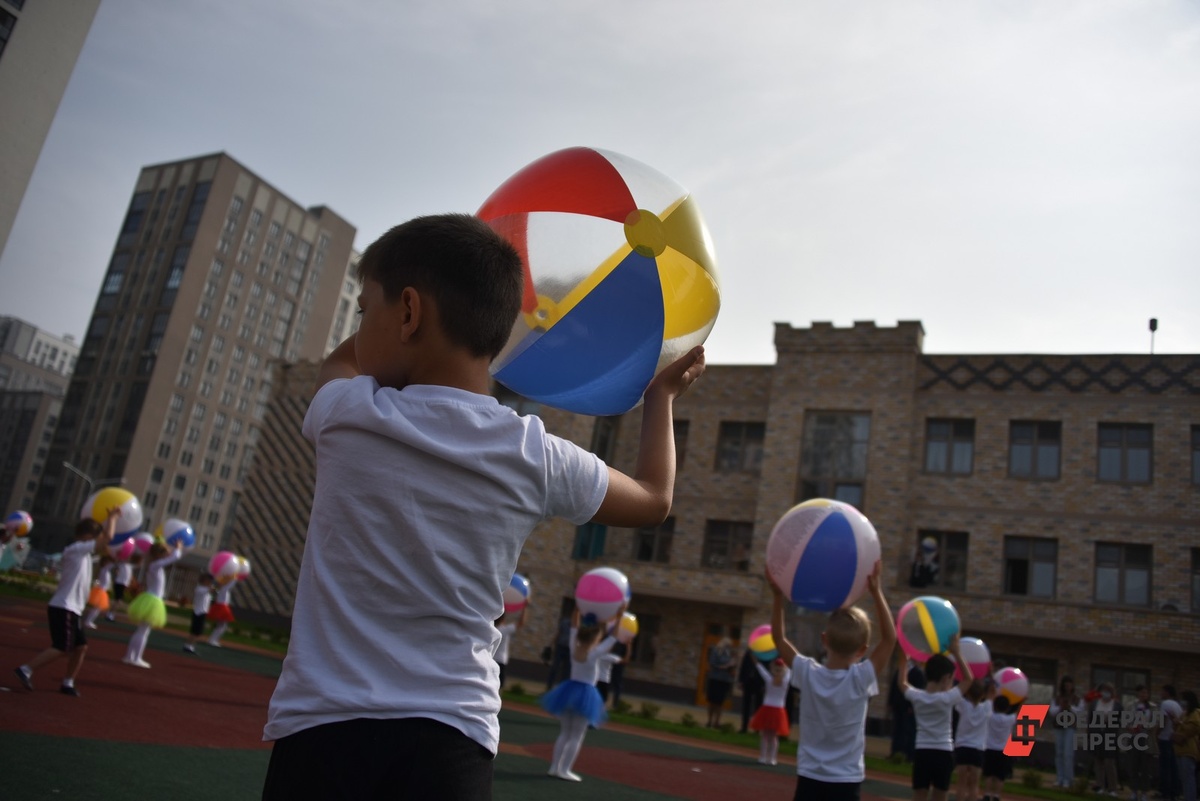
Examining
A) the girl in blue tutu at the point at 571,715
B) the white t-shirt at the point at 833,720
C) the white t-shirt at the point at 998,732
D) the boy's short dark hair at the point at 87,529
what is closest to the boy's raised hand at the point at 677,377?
the white t-shirt at the point at 833,720

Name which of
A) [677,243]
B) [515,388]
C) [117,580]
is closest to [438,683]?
[515,388]

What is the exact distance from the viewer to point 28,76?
844 cm

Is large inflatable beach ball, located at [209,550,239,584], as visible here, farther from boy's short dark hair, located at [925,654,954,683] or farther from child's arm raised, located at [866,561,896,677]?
child's arm raised, located at [866,561,896,677]

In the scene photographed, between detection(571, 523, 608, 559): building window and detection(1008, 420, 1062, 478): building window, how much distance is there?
12.6 m

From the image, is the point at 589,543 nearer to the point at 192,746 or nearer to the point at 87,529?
the point at 87,529

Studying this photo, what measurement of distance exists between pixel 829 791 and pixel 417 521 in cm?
447

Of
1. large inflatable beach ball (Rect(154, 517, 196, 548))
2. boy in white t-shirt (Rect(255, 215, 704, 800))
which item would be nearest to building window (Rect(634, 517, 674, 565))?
large inflatable beach ball (Rect(154, 517, 196, 548))

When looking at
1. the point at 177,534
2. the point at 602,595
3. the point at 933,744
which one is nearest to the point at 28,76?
the point at 602,595

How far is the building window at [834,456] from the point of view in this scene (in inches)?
1065

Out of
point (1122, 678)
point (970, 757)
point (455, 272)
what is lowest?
point (970, 757)

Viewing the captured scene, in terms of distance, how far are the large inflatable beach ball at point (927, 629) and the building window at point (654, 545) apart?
1857cm

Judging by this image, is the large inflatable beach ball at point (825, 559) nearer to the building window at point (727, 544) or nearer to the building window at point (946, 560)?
the building window at point (946, 560)

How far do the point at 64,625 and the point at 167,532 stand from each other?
10239mm

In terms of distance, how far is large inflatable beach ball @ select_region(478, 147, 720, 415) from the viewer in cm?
263
